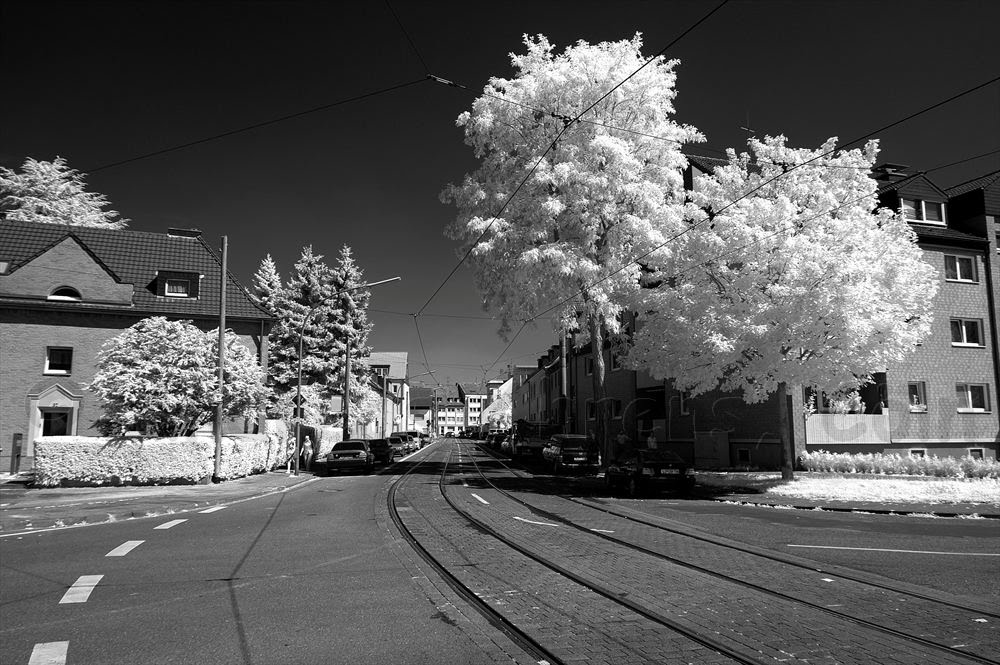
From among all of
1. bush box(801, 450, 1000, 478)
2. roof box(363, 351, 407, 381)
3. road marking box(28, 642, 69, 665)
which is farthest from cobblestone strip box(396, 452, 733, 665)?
roof box(363, 351, 407, 381)

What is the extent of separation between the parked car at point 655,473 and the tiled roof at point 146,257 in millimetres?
21452

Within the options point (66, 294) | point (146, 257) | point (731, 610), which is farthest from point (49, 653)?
point (146, 257)

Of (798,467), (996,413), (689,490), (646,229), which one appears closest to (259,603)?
(689,490)

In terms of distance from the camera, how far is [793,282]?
63.5 feet

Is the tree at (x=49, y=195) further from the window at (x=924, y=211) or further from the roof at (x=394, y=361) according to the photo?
the roof at (x=394, y=361)

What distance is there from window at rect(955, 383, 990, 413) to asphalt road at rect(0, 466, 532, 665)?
2755 centimetres

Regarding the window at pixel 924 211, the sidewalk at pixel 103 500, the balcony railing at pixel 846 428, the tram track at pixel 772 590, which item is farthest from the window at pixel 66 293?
the window at pixel 924 211

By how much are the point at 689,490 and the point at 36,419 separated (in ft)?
87.4

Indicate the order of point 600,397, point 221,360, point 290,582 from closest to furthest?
point 290,582
point 221,360
point 600,397

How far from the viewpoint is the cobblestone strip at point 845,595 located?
6.06 metres

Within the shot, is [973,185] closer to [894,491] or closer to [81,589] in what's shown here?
[894,491]

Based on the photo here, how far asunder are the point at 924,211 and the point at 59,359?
38533 millimetres

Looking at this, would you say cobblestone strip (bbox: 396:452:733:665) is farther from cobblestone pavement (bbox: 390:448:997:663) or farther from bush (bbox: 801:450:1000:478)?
bush (bbox: 801:450:1000:478)

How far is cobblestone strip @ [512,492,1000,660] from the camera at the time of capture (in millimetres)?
6059
